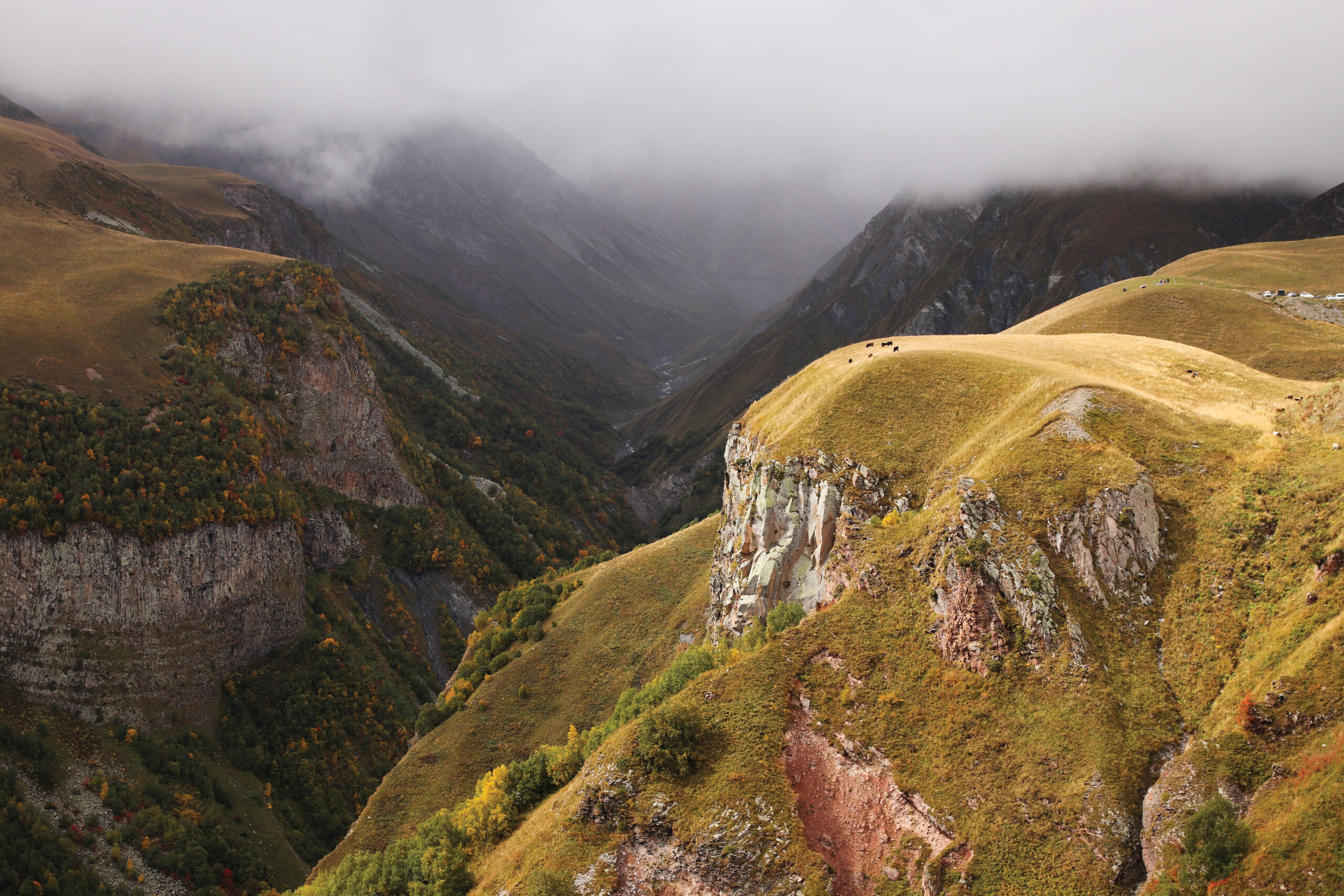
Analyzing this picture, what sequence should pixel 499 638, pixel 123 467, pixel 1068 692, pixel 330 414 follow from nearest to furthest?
pixel 1068 692 < pixel 123 467 < pixel 499 638 < pixel 330 414

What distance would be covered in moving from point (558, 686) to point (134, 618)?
55.7 metres

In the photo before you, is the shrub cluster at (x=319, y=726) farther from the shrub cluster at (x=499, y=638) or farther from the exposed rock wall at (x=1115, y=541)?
the exposed rock wall at (x=1115, y=541)

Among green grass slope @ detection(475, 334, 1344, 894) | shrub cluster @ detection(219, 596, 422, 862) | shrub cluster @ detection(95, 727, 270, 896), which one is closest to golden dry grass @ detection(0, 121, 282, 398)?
shrub cluster @ detection(219, 596, 422, 862)

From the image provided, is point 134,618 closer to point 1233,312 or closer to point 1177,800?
point 1177,800

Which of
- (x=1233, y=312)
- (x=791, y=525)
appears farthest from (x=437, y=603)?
(x=1233, y=312)

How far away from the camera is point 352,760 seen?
95.2 m

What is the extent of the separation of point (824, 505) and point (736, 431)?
78.8 feet

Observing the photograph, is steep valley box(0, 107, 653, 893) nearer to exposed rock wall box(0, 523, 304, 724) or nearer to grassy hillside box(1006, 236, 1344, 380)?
exposed rock wall box(0, 523, 304, 724)

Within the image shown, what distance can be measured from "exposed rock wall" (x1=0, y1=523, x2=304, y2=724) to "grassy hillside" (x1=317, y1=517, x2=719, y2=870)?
119 ft

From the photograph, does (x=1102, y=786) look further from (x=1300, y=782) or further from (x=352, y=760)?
(x=352, y=760)

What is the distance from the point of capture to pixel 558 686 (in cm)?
7475

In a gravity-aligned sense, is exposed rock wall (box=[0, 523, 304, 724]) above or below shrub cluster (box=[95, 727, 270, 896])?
above

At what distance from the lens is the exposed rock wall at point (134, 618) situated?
7638 cm

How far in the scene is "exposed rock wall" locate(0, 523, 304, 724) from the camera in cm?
7638
